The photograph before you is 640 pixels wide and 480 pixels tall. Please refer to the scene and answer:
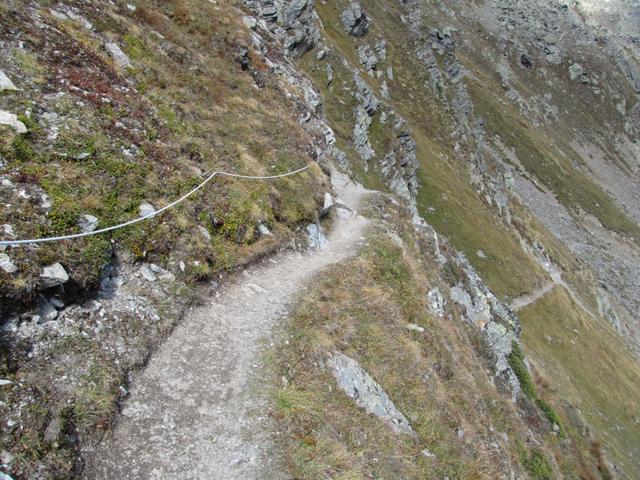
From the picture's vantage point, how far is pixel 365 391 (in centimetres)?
1358

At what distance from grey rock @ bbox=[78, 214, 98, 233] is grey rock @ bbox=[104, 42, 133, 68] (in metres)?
11.1

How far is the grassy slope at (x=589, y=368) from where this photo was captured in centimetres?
5353

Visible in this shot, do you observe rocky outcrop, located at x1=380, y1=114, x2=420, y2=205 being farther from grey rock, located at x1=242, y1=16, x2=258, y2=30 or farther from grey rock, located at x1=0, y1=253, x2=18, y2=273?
grey rock, located at x1=0, y1=253, x2=18, y2=273

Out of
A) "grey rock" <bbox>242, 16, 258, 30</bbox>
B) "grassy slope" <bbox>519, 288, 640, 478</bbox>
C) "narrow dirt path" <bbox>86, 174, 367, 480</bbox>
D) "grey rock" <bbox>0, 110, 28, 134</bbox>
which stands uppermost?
"grey rock" <bbox>242, 16, 258, 30</bbox>

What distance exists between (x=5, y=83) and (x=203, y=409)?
12.5m

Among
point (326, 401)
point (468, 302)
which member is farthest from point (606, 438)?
point (326, 401)

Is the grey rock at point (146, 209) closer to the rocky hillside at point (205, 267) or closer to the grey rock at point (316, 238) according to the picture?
the rocky hillside at point (205, 267)

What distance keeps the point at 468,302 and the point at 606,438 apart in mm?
34116

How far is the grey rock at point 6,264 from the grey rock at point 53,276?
587 mm

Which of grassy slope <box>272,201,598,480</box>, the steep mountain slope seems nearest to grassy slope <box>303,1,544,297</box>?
the steep mountain slope

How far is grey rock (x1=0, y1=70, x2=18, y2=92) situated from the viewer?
46.5 feet

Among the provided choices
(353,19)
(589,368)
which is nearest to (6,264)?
(589,368)

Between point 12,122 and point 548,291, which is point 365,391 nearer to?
point 12,122

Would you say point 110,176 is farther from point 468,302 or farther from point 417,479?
point 468,302
